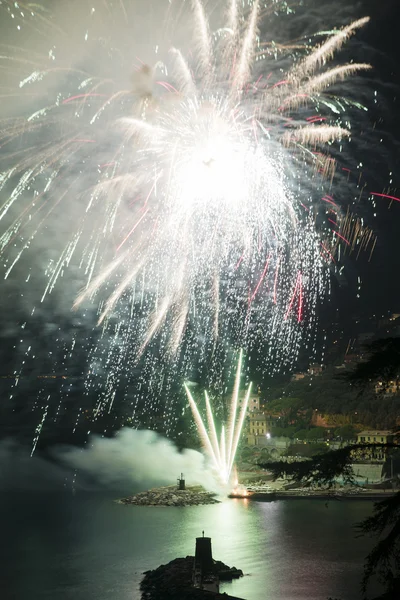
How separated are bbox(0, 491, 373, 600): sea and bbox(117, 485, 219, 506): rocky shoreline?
5.63 ft

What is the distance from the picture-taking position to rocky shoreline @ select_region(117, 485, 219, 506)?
149 feet

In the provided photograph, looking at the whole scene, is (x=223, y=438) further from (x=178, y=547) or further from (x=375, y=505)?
(x=375, y=505)

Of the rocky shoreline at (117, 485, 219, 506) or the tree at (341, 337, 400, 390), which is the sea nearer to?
the rocky shoreline at (117, 485, 219, 506)

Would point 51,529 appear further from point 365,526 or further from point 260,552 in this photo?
point 365,526

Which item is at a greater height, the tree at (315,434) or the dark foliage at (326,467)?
the tree at (315,434)

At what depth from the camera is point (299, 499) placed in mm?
43094

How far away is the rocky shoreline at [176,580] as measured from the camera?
16734 mm

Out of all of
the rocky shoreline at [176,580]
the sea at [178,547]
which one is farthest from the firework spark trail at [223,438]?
the rocky shoreline at [176,580]

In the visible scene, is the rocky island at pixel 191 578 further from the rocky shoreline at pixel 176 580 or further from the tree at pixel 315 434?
the tree at pixel 315 434

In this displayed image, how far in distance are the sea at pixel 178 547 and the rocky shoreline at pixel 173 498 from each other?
1.72 meters

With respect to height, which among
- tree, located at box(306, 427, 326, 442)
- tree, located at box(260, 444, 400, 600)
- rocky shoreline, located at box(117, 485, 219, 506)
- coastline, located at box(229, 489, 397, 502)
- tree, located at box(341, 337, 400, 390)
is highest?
tree, located at box(306, 427, 326, 442)

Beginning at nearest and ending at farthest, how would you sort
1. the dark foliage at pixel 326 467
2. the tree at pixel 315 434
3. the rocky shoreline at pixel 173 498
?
the dark foliage at pixel 326 467
the rocky shoreline at pixel 173 498
the tree at pixel 315 434

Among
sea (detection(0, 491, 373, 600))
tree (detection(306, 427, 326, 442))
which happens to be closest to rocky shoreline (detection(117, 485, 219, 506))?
sea (detection(0, 491, 373, 600))

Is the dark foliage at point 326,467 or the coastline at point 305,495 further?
the coastline at point 305,495
